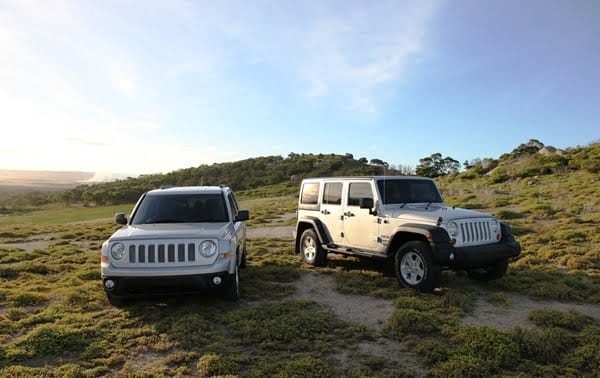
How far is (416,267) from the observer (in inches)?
286

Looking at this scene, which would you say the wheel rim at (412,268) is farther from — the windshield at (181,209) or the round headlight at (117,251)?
the round headlight at (117,251)

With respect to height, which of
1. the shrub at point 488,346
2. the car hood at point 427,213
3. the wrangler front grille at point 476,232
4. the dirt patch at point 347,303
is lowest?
the dirt patch at point 347,303

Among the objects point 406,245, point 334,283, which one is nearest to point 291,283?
point 334,283

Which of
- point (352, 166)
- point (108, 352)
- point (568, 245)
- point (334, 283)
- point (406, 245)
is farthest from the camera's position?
point (352, 166)

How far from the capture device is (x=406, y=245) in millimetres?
7262

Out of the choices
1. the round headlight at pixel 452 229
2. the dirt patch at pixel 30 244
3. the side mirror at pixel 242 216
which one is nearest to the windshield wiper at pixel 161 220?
the side mirror at pixel 242 216

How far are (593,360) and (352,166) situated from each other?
78.1 metres

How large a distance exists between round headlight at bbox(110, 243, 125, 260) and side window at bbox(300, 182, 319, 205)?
4797 millimetres

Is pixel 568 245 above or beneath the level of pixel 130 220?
beneath

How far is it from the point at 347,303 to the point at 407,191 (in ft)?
9.17

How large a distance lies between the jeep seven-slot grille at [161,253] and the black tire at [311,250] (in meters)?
4.02

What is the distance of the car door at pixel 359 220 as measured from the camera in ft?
26.6

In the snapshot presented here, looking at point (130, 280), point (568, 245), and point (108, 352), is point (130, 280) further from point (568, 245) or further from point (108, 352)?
point (568, 245)

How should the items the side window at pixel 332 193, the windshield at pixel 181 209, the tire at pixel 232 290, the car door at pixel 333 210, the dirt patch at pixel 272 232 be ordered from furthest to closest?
the dirt patch at pixel 272 232 < the side window at pixel 332 193 < the car door at pixel 333 210 < the windshield at pixel 181 209 < the tire at pixel 232 290
